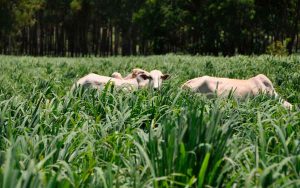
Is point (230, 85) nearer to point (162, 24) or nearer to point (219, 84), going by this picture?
point (219, 84)

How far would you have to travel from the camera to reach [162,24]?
159 ft

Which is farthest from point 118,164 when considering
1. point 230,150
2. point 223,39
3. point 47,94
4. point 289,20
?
point 289,20

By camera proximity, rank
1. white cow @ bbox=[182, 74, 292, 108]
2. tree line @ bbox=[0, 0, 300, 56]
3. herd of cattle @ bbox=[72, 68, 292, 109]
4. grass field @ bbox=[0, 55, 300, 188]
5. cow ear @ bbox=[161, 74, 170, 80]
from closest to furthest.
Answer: grass field @ bbox=[0, 55, 300, 188]
herd of cattle @ bbox=[72, 68, 292, 109]
white cow @ bbox=[182, 74, 292, 108]
cow ear @ bbox=[161, 74, 170, 80]
tree line @ bbox=[0, 0, 300, 56]

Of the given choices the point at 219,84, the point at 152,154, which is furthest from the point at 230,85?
the point at 152,154

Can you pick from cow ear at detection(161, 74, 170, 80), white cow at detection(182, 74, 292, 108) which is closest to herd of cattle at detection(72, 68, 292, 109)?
white cow at detection(182, 74, 292, 108)

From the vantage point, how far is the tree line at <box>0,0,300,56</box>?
47.0m

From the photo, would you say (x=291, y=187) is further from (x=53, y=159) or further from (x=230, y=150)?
(x=53, y=159)

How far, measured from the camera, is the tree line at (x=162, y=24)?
47.0 metres

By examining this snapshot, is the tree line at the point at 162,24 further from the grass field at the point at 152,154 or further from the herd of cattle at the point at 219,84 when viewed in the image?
the grass field at the point at 152,154

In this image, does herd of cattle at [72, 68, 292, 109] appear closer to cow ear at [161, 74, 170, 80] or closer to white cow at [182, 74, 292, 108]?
white cow at [182, 74, 292, 108]

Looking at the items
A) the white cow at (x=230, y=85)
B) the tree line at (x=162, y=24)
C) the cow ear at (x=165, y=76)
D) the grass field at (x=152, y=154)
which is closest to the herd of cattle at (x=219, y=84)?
the white cow at (x=230, y=85)

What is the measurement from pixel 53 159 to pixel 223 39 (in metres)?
44.5

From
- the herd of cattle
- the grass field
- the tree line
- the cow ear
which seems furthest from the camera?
the tree line

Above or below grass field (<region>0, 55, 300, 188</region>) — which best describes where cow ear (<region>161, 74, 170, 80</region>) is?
above
